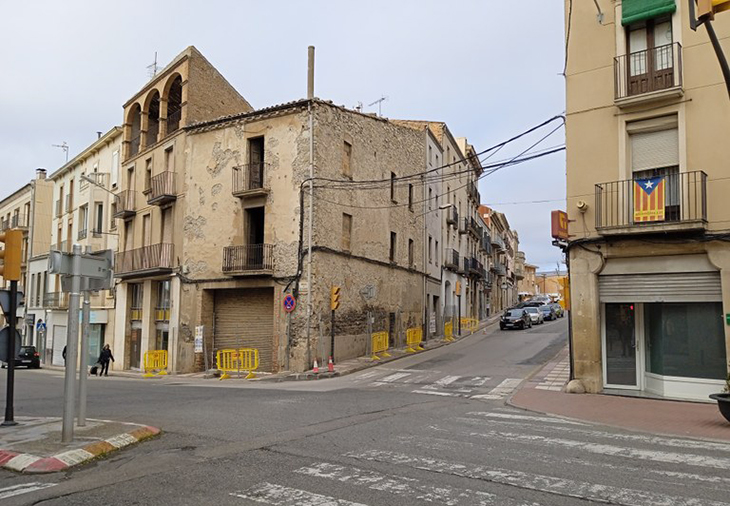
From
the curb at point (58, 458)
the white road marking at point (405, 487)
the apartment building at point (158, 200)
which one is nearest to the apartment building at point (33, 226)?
the apartment building at point (158, 200)

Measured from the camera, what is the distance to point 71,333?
26.0 ft

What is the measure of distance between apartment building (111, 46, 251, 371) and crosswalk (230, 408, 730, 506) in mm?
18567

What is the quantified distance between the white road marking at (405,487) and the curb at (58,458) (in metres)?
2.73

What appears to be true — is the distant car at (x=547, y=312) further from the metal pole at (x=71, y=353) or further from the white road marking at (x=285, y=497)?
the white road marking at (x=285, y=497)

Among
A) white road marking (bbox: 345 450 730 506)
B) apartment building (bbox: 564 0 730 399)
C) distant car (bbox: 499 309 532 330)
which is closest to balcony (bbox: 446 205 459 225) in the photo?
distant car (bbox: 499 309 532 330)

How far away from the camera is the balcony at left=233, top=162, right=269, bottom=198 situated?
2307cm

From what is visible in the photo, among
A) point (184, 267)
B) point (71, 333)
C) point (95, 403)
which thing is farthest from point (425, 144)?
point (71, 333)

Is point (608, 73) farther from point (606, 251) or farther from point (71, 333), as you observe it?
point (71, 333)

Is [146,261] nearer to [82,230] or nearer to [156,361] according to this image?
[156,361]

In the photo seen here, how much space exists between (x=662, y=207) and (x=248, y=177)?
1558 cm

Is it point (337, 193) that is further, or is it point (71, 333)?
point (337, 193)

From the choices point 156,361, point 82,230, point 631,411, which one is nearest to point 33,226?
point 82,230

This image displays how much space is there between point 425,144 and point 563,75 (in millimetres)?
18586

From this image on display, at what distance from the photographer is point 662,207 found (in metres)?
12.8
